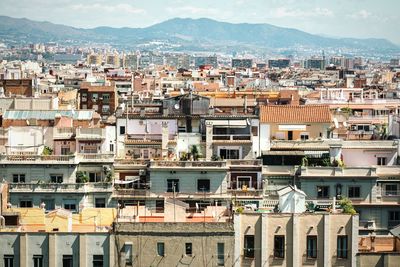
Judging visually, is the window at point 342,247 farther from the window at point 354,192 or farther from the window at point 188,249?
the window at point 354,192

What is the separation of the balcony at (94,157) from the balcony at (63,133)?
3.17m

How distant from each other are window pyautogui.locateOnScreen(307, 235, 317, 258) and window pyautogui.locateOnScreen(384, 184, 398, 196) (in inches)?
308

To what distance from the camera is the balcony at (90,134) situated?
37.7m

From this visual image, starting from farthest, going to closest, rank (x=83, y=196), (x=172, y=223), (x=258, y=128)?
(x=258, y=128) → (x=83, y=196) → (x=172, y=223)

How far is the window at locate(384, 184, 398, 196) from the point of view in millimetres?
33875

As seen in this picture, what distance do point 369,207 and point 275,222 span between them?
7.82m

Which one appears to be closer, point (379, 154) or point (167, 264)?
point (167, 264)

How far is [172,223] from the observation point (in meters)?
26.1

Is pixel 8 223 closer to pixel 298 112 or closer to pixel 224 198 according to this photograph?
pixel 224 198

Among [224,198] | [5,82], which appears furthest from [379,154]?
[5,82]

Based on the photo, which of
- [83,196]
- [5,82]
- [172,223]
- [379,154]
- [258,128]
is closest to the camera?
[172,223]

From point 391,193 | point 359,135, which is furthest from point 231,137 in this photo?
point 359,135

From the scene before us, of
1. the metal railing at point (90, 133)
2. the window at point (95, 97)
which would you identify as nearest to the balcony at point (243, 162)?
the metal railing at point (90, 133)

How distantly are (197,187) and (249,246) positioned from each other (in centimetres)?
739
